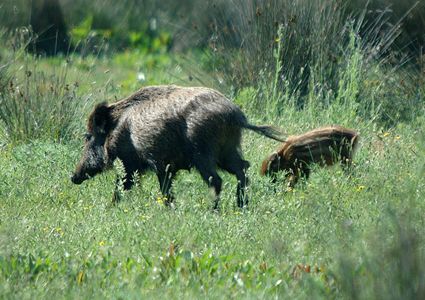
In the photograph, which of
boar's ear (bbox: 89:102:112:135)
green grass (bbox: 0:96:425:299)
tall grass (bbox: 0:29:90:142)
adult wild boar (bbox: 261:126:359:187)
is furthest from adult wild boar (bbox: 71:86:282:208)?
tall grass (bbox: 0:29:90:142)

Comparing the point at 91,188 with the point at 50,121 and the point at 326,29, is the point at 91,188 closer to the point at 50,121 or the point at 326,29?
the point at 50,121

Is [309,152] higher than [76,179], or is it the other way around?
[309,152]

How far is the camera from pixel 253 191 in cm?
788

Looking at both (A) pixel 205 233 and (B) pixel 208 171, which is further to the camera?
(B) pixel 208 171

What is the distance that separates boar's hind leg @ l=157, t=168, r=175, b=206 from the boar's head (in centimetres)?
55

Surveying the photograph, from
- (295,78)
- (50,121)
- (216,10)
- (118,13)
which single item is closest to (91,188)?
(50,121)

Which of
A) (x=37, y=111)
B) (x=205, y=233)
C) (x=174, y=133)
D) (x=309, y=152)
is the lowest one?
(x=37, y=111)

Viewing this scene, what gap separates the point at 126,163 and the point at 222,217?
138 centimetres

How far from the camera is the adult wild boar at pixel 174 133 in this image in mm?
7488

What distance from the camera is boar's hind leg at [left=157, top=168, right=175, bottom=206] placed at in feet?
24.9

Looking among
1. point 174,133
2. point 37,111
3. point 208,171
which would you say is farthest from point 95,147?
point 37,111

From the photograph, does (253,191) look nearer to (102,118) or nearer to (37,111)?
(102,118)

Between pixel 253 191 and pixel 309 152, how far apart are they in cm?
70

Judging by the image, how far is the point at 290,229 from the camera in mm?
6332
